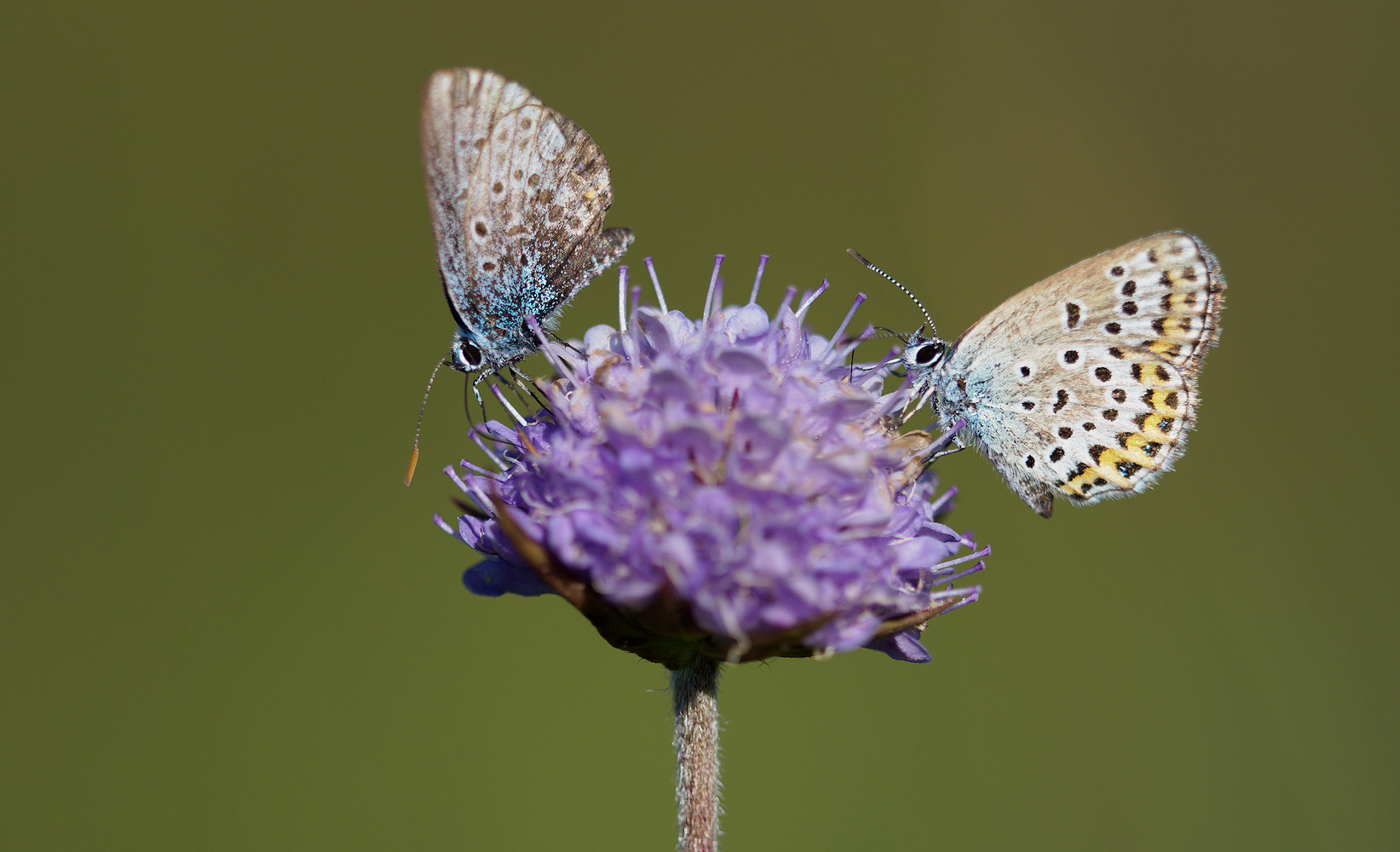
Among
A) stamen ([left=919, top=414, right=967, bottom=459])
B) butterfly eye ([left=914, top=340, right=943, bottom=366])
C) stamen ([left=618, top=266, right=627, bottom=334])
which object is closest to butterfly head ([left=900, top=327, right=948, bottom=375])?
butterfly eye ([left=914, top=340, right=943, bottom=366])

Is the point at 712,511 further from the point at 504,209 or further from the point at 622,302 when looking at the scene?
the point at 504,209

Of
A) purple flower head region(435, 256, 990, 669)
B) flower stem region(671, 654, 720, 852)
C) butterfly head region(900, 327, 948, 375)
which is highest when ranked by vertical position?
butterfly head region(900, 327, 948, 375)

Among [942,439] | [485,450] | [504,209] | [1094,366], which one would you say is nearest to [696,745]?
[485,450]

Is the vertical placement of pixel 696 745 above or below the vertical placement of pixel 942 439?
below

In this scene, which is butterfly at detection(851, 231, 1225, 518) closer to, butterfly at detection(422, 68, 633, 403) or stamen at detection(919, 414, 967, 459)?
stamen at detection(919, 414, 967, 459)

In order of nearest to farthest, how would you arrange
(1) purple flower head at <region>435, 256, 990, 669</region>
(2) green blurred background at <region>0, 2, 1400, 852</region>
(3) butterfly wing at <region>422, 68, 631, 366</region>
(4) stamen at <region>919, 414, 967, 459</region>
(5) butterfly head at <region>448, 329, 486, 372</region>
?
(1) purple flower head at <region>435, 256, 990, 669</region>, (4) stamen at <region>919, 414, 967, 459</region>, (3) butterfly wing at <region>422, 68, 631, 366</region>, (5) butterfly head at <region>448, 329, 486, 372</region>, (2) green blurred background at <region>0, 2, 1400, 852</region>

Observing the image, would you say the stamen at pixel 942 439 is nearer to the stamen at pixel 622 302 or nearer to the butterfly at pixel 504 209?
the stamen at pixel 622 302
